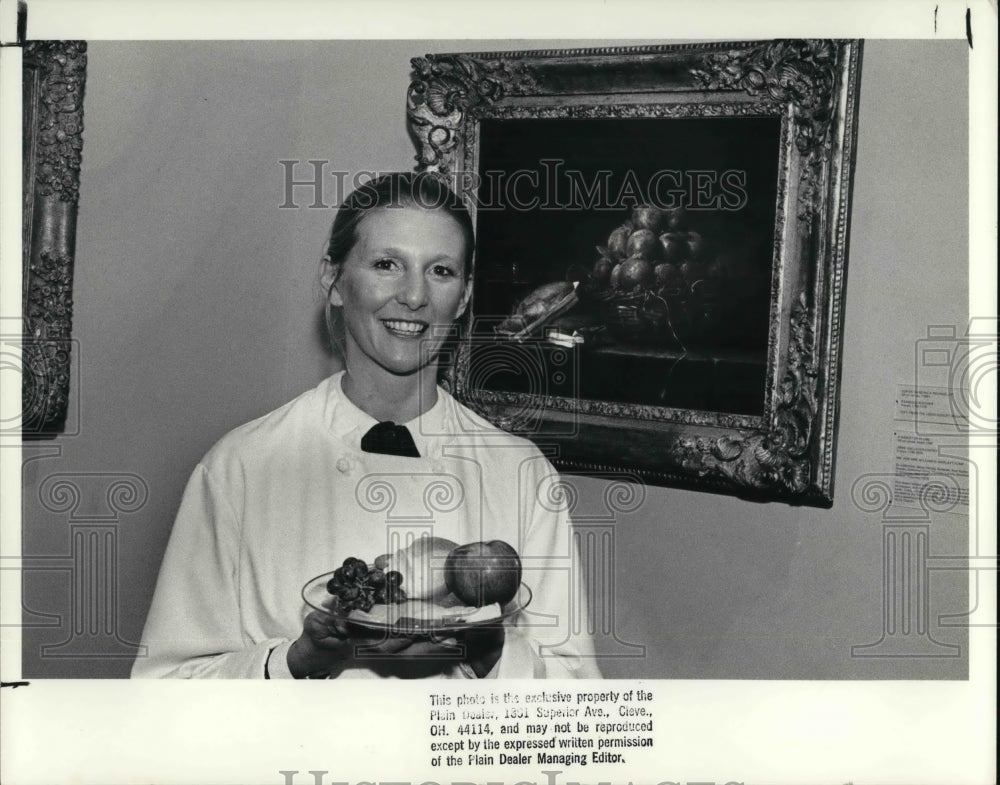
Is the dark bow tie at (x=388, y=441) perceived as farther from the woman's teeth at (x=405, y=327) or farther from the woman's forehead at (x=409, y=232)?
the woman's forehead at (x=409, y=232)

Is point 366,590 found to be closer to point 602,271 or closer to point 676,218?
point 602,271

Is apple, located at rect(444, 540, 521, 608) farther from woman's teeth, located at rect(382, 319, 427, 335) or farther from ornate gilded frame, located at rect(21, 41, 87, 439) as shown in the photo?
ornate gilded frame, located at rect(21, 41, 87, 439)

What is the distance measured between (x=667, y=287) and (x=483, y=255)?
1.11ft

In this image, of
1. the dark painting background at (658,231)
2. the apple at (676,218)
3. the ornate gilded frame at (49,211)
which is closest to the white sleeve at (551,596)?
the dark painting background at (658,231)

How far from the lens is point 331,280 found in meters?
1.86

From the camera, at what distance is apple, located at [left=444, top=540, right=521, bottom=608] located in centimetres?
182

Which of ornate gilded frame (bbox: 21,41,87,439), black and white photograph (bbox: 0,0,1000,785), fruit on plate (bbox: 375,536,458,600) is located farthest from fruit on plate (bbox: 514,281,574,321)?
ornate gilded frame (bbox: 21,41,87,439)

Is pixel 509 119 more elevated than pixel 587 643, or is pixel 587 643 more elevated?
pixel 509 119

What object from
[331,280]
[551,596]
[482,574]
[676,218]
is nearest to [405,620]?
[482,574]

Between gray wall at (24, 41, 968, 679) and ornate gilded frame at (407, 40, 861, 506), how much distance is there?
45 mm
